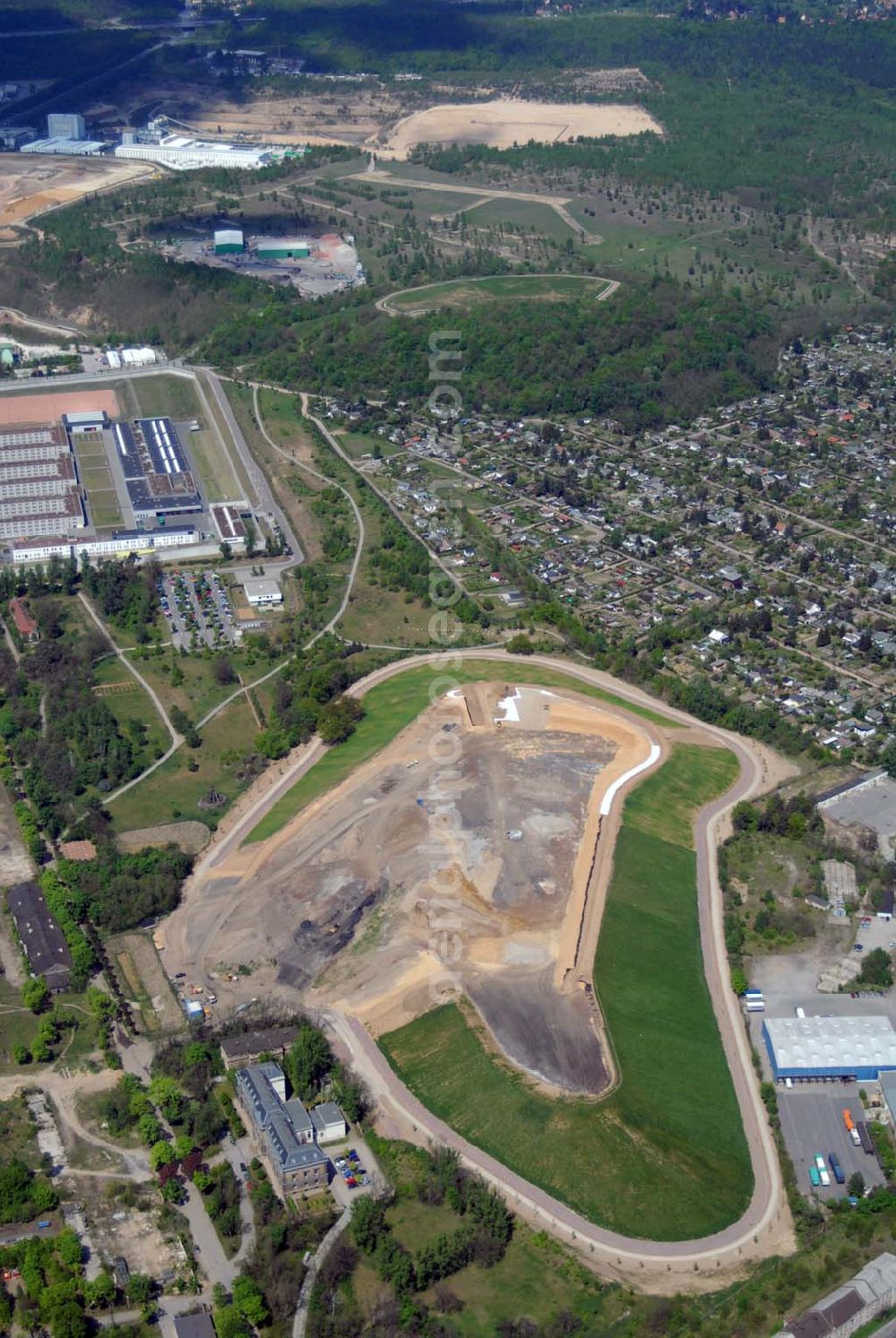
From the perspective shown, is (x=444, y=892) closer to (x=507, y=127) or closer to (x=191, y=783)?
(x=191, y=783)

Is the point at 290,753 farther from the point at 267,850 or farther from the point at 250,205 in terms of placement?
the point at 250,205

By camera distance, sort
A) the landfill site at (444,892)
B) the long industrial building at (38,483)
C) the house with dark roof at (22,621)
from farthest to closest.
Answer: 1. the long industrial building at (38,483)
2. the house with dark roof at (22,621)
3. the landfill site at (444,892)

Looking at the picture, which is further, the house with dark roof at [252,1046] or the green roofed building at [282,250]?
the green roofed building at [282,250]

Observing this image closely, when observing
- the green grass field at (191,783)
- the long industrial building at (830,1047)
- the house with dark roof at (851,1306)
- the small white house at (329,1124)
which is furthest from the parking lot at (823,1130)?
the green grass field at (191,783)

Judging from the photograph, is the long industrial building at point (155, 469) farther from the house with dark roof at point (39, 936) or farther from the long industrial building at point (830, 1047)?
the long industrial building at point (830, 1047)

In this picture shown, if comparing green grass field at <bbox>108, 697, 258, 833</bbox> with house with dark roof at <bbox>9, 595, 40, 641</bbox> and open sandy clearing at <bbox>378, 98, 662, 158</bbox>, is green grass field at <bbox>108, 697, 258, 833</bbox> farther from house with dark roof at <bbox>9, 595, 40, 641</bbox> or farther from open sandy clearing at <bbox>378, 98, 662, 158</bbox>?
open sandy clearing at <bbox>378, 98, 662, 158</bbox>

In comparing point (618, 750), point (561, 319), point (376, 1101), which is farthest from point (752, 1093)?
point (561, 319)
